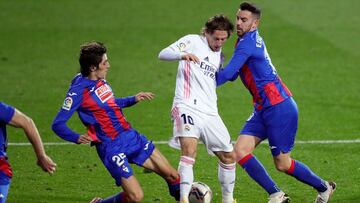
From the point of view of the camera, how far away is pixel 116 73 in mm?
19016

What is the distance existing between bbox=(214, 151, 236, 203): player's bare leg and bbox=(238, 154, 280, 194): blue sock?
26 cm

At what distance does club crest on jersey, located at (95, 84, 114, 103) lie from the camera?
1014cm

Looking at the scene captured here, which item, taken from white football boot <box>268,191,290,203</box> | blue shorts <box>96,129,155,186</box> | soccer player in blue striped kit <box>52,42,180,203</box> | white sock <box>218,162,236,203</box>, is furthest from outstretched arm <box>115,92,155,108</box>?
white football boot <box>268,191,290,203</box>

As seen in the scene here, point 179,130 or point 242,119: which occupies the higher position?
point 179,130

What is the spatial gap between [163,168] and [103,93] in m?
1.06

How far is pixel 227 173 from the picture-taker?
1054 centimetres

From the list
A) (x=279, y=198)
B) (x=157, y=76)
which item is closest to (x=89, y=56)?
(x=279, y=198)

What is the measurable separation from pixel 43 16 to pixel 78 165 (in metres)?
11.7

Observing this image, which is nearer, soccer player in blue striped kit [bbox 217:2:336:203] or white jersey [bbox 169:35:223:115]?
white jersey [bbox 169:35:223:115]

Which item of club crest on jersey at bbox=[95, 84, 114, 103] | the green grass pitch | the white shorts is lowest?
the green grass pitch

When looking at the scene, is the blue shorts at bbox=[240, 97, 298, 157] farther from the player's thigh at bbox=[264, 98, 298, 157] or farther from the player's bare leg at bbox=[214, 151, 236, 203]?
the player's bare leg at bbox=[214, 151, 236, 203]

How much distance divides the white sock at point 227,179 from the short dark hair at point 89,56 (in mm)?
1868

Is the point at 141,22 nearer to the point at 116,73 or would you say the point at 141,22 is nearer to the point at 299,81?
the point at 116,73

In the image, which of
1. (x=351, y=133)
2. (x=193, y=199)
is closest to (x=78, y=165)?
(x=193, y=199)
